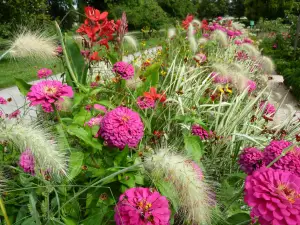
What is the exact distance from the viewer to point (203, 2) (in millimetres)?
32812

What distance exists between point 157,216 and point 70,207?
0.44 metres

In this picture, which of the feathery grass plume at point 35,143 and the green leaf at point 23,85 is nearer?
the feathery grass plume at point 35,143

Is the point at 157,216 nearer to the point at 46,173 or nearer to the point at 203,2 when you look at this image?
the point at 46,173

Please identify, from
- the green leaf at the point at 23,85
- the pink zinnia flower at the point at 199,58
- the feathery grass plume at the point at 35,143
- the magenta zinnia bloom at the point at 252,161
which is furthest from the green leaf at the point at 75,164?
the pink zinnia flower at the point at 199,58

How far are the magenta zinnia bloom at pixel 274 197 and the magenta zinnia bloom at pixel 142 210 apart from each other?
0.24m

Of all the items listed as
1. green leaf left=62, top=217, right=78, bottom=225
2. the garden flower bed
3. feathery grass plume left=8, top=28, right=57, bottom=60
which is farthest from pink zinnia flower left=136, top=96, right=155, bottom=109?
green leaf left=62, top=217, right=78, bottom=225

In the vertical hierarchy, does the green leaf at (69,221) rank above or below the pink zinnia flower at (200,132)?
below

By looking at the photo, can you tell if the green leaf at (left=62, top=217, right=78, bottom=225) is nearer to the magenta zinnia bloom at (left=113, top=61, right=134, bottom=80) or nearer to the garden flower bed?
the garden flower bed

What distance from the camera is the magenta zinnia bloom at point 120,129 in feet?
3.21

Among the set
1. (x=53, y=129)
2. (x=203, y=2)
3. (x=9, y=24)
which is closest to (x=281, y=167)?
(x=53, y=129)

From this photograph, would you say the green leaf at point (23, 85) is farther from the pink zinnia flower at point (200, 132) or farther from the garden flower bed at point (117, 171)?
the pink zinnia flower at point (200, 132)

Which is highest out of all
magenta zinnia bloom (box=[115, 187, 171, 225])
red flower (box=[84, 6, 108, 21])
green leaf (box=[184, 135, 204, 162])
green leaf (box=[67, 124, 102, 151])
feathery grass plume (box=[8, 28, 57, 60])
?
red flower (box=[84, 6, 108, 21])

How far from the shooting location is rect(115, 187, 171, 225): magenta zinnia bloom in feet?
2.60

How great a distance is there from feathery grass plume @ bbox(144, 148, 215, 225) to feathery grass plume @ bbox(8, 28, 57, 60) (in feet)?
2.38
